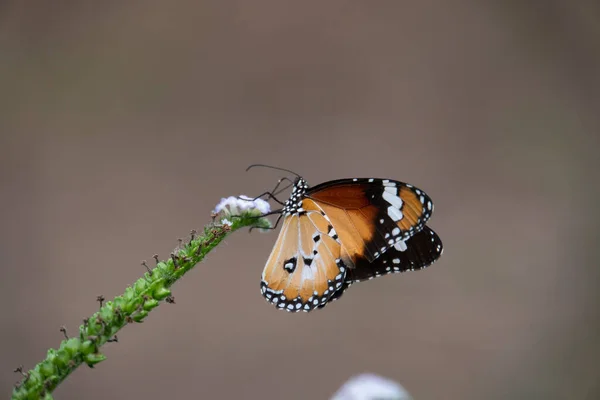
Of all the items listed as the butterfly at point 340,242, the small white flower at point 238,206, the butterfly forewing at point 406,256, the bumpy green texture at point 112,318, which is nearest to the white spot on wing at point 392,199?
the butterfly at point 340,242

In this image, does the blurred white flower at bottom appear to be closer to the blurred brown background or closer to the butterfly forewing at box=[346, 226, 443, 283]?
the butterfly forewing at box=[346, 226, 443, 283]


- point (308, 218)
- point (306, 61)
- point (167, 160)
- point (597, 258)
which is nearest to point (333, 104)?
point (306, 61)

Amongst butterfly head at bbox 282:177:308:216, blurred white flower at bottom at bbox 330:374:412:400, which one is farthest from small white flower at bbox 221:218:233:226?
butterfly head at bbox 282:177:308:216

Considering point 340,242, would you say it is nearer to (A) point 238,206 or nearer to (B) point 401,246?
(B) point 401,246

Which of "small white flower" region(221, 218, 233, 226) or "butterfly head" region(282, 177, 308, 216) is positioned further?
"butterfly head" region(282, 177, 308, 216)

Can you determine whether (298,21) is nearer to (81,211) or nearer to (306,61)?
(306,61)

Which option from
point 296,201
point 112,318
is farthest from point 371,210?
point 112,318

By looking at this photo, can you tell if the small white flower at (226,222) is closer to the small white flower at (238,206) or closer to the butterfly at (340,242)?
the small white flower at (238,206)
